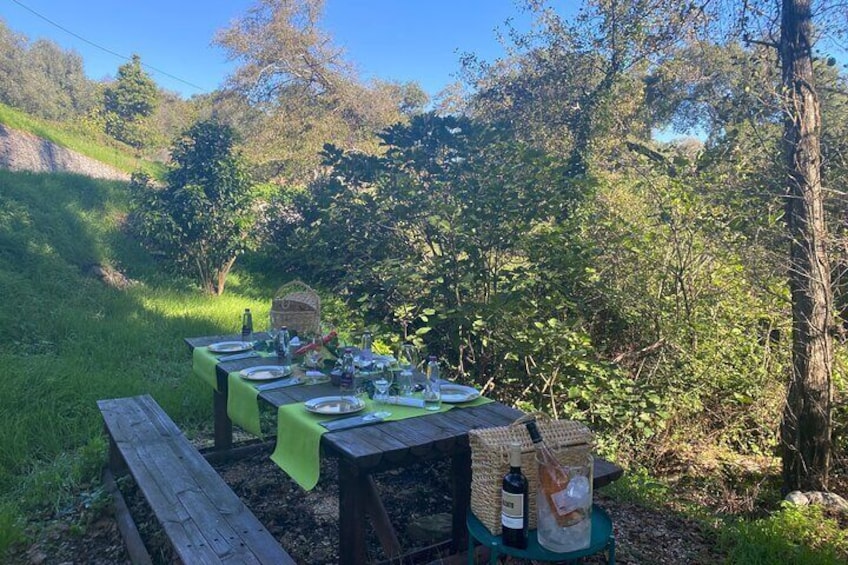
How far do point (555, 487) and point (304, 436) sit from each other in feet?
3.19

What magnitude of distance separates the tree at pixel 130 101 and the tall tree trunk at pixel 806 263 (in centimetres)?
2714

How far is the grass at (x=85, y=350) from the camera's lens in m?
2.86

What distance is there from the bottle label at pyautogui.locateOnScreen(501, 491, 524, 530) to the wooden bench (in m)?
0.79

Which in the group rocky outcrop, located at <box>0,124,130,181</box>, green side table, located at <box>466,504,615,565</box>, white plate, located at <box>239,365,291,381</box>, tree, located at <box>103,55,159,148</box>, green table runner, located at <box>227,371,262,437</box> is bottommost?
green side table, located at <box>466,504,615,565</box>

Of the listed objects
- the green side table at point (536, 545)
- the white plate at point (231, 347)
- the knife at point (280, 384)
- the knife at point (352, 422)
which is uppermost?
the white plate at point (231, 347)

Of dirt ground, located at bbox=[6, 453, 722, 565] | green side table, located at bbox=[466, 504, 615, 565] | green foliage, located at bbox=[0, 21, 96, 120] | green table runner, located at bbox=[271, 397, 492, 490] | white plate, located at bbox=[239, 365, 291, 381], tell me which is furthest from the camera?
green foliage, located at bbox=[0, 21, 96, 120]

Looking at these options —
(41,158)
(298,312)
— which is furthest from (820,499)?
(41,158)

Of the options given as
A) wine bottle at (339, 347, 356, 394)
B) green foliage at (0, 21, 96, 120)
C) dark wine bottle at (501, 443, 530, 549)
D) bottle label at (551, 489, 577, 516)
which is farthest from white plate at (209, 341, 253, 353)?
green foliage at (0, 21, 96, 120)

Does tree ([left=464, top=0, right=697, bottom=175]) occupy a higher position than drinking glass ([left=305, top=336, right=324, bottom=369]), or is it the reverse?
tree ([left=464, top=0, right=697, bottom=175])

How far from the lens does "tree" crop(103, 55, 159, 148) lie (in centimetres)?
2520

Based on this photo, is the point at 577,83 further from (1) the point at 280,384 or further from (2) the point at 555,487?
(2) the point at 555,487

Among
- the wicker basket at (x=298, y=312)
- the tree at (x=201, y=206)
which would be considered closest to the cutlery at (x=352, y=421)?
the wicker basket at (x=298, y=312)

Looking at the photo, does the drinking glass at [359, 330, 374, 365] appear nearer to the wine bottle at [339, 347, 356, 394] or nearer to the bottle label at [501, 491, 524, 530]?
the wine bottle at [339, 347, 356, 394]

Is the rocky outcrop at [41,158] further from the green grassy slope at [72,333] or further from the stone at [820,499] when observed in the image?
the stone at [820,499]
